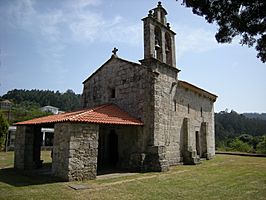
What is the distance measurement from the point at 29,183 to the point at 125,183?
3.50m

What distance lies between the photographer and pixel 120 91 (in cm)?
1475

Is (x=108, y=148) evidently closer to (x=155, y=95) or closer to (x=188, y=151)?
(x=155, y=95)

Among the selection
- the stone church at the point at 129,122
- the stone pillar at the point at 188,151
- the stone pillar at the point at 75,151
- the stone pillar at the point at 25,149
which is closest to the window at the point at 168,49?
the stone church at the point at 129,122

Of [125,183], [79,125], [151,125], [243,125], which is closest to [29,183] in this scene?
[79,125]

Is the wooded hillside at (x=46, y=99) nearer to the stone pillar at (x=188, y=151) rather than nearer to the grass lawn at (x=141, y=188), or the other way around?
the stone pillar at (x=188, y=151)

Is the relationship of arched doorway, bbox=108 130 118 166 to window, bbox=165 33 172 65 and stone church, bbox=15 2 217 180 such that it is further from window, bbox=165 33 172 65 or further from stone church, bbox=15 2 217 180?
window, bbox=165 33 172 65

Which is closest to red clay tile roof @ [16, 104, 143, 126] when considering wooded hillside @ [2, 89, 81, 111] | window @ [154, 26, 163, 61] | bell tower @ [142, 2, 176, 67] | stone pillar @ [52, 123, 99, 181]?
stone pillar @ [52, 123, 99, 181]

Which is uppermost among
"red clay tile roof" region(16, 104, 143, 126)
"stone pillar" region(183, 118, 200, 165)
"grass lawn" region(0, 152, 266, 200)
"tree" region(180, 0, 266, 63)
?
"tree" region(180, 0, 266, 63)

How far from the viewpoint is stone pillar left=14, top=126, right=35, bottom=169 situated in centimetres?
1241

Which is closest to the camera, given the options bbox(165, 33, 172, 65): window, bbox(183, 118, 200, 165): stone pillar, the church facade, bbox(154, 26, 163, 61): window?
the church facade

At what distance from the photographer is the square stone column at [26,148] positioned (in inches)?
489

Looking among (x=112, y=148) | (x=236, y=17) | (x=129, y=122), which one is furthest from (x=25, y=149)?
(x=236, y=17)

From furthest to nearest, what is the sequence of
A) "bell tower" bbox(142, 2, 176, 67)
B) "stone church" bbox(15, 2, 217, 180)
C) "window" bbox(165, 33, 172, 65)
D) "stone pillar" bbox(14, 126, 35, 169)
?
"window" bbox(165, 33, 172, 65) → "bell tower" bbox(142, 2, 176, 67) → "stone pillar" bbox(14, 126, 35, 169) → "stone church" bbox(15, 2, 217, 180)

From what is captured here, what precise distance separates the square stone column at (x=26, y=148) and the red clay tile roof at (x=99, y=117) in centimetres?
66
